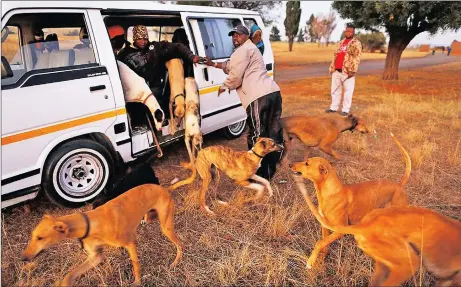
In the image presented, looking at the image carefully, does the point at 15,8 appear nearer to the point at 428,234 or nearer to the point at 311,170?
the point at 311,170

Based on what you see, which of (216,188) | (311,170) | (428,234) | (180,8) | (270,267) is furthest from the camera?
(180,8)

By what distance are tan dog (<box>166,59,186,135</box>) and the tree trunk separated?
14.9 m

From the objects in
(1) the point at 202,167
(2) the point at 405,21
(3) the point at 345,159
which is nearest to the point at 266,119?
(1) the point at 202,167

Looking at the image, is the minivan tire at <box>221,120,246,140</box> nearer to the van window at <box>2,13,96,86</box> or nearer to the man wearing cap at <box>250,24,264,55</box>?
the man wearing cap at <box>250,24,264,55</box>

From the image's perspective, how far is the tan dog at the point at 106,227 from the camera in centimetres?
234

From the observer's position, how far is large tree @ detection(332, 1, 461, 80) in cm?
1288

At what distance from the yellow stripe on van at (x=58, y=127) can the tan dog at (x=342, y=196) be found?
2247 mm

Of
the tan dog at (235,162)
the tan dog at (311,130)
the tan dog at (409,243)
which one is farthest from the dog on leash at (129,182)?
the tan dog at (311,130)

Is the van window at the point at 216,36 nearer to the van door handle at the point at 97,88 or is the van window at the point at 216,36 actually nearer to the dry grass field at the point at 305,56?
the van door handle at the point at 97,88

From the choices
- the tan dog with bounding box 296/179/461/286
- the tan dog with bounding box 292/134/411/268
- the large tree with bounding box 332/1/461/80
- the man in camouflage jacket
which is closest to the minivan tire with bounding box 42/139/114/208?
the tan dog with bounding box 292/134/411/268

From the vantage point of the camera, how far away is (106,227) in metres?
2.53

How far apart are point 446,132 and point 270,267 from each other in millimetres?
6270

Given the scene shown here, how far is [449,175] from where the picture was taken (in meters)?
5.02

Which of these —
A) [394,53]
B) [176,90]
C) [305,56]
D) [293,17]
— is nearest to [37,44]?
[176,90]
